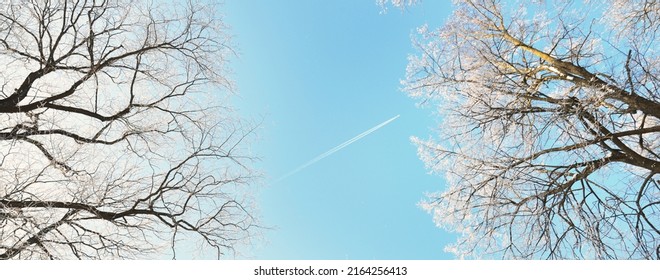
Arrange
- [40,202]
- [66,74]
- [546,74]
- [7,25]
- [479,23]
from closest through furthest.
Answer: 1. [40,202]
2. [7,25]
3. [66,74]
4. [546,74]
5. [479,23]

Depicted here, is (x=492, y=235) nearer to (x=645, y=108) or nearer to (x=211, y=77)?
(x=645, y=108)

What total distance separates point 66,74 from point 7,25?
0.65 m

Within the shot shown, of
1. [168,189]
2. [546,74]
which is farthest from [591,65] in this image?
[168,189]

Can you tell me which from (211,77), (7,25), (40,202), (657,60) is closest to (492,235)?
(657,60)

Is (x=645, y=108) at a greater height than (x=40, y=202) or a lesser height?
greater

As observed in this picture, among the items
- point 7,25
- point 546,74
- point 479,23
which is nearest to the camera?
point 7,25

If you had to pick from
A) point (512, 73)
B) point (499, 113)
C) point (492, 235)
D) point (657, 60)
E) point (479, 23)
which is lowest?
point (492, 235)

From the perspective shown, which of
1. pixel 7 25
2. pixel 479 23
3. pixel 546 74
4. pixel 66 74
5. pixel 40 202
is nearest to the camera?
pixel 40 202

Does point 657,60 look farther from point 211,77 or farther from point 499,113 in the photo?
A: point 211,77

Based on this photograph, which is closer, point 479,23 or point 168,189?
point 168,189

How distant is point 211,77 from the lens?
5.51 metres

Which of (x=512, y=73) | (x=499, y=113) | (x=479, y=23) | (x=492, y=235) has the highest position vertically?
(x=479, y=23)

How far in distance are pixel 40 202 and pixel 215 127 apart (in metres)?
1.96

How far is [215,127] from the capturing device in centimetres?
536
